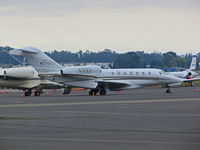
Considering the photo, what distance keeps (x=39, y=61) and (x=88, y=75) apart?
5.29 meters

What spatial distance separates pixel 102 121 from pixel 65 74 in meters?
30.9

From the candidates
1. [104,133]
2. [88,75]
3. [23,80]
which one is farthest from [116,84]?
[104,133]

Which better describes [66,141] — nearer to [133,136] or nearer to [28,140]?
[28,140]

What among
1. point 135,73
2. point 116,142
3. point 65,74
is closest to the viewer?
point 116,142

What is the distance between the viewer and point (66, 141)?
13.7 meters

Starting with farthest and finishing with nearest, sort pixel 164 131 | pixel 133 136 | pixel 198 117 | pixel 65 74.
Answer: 1. pixel 65 74
2. pixel 198 117
3. pixel 164 131
4. pixel 133 136

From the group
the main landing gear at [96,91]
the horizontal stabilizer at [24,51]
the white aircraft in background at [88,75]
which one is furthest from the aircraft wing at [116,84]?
the horizontal stabilizer at [24,51]

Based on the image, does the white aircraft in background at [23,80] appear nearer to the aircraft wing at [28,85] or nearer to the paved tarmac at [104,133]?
the aircraft wing at [28,85]

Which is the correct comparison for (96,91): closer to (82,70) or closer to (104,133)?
(82,70)

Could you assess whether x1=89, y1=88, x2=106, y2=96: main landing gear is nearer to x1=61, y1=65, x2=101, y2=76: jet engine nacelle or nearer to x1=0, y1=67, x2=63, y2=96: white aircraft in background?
x1=61, y1=65, x2=101, y2=76: jet engine nacelle

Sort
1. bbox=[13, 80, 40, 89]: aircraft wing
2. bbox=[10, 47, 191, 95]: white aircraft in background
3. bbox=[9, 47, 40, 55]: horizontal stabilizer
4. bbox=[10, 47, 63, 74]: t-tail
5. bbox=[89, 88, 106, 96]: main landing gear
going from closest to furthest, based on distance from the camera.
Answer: bbox=[10, 47, 191, 95]: white aircraft in background < bbox=[10, 47, 63, 74]: t-tail < bbox=[9, 47, 40, 55]: horizontal stabilizer < bbox=[89, 88, 106, 96]: main landing gear < bbox=[13, 80, 40, 89]: aircraft wing

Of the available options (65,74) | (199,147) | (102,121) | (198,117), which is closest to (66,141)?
(199,147)

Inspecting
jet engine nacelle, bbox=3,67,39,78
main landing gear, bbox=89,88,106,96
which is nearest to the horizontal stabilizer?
jet engine nacelle, bbox=3,67,39,78

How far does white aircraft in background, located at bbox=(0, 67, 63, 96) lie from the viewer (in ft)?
177
